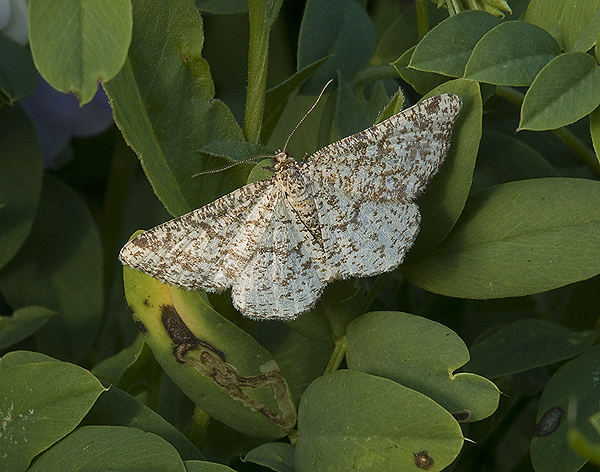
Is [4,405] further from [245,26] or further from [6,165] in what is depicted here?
[245,26]

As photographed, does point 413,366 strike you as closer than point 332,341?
Yes

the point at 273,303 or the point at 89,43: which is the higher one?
the point at 89,43

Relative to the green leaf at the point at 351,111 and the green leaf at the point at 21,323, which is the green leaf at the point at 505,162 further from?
the green leaf at the point at 21,323

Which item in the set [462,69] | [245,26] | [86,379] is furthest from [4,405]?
[245,26]

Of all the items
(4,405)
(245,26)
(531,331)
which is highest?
(245,26)

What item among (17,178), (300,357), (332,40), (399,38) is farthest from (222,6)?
(300,357)

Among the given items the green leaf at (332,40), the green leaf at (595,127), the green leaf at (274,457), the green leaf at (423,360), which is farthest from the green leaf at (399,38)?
the green leaf at (274,457)

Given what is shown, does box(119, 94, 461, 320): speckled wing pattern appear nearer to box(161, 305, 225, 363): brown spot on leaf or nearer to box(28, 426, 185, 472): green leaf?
box(161, 305, 225, 363): brown spot on leaf

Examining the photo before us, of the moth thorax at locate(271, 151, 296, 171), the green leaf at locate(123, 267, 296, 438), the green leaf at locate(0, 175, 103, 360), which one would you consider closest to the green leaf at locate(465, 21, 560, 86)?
the moth thorax at locate(271, 151, 296, 171)
